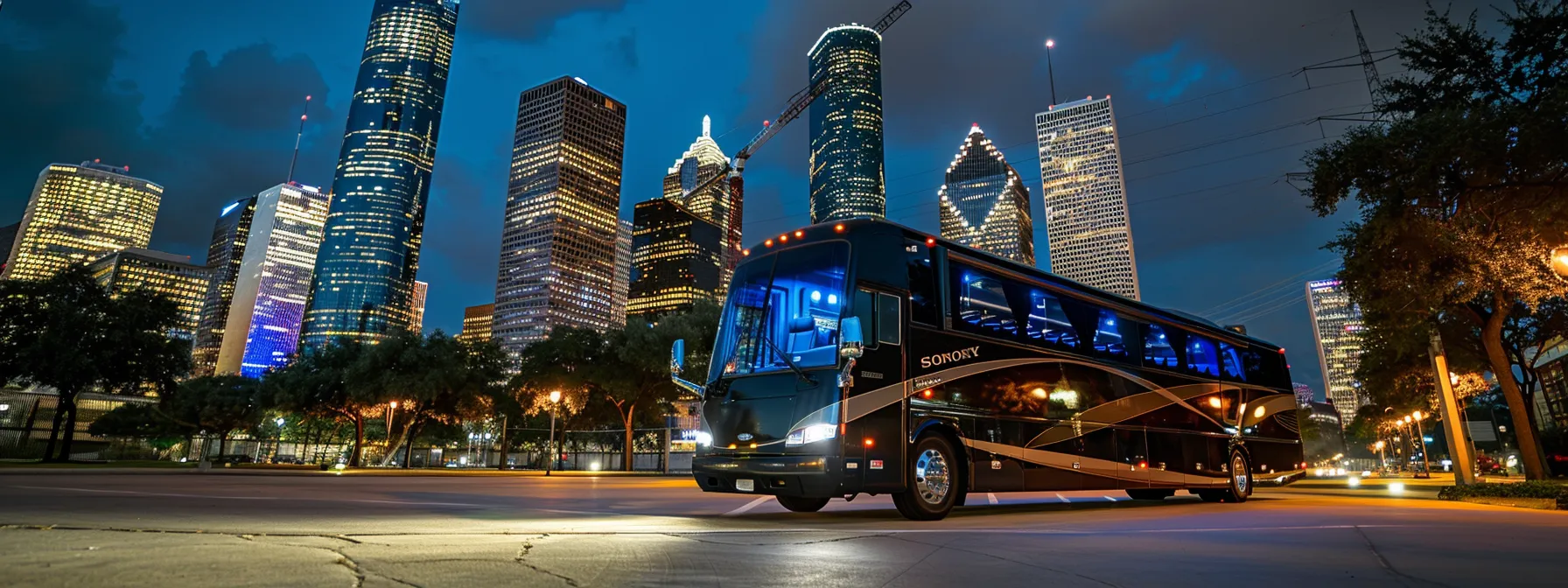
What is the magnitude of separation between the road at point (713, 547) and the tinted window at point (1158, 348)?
359 centimetres

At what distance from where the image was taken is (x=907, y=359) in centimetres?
902

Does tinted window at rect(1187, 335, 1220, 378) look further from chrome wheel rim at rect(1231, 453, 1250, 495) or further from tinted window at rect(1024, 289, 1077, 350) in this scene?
tinted window at rect(1024, 289, 1077, 350)

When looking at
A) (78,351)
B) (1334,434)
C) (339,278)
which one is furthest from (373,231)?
(1334,434)

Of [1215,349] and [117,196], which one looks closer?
[1215,349]

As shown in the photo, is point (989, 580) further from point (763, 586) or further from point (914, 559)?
point (763, 586)

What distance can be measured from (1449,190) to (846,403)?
14802 mm

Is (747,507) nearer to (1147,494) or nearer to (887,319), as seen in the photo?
(887,319)

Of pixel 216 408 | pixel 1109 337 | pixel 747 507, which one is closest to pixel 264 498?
pixel 747 507

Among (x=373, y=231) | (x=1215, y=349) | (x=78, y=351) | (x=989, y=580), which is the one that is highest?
(x=373, y=231)

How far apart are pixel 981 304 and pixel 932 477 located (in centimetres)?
262

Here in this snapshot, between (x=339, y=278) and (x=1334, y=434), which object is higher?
(x=339, y=278)

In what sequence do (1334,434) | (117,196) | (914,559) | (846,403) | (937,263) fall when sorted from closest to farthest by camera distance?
(914,559) < (846,403) < (937,263) < (1334,434) < (117,196)

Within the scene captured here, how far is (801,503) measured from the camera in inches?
395

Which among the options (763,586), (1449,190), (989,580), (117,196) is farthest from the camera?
(117,196)
